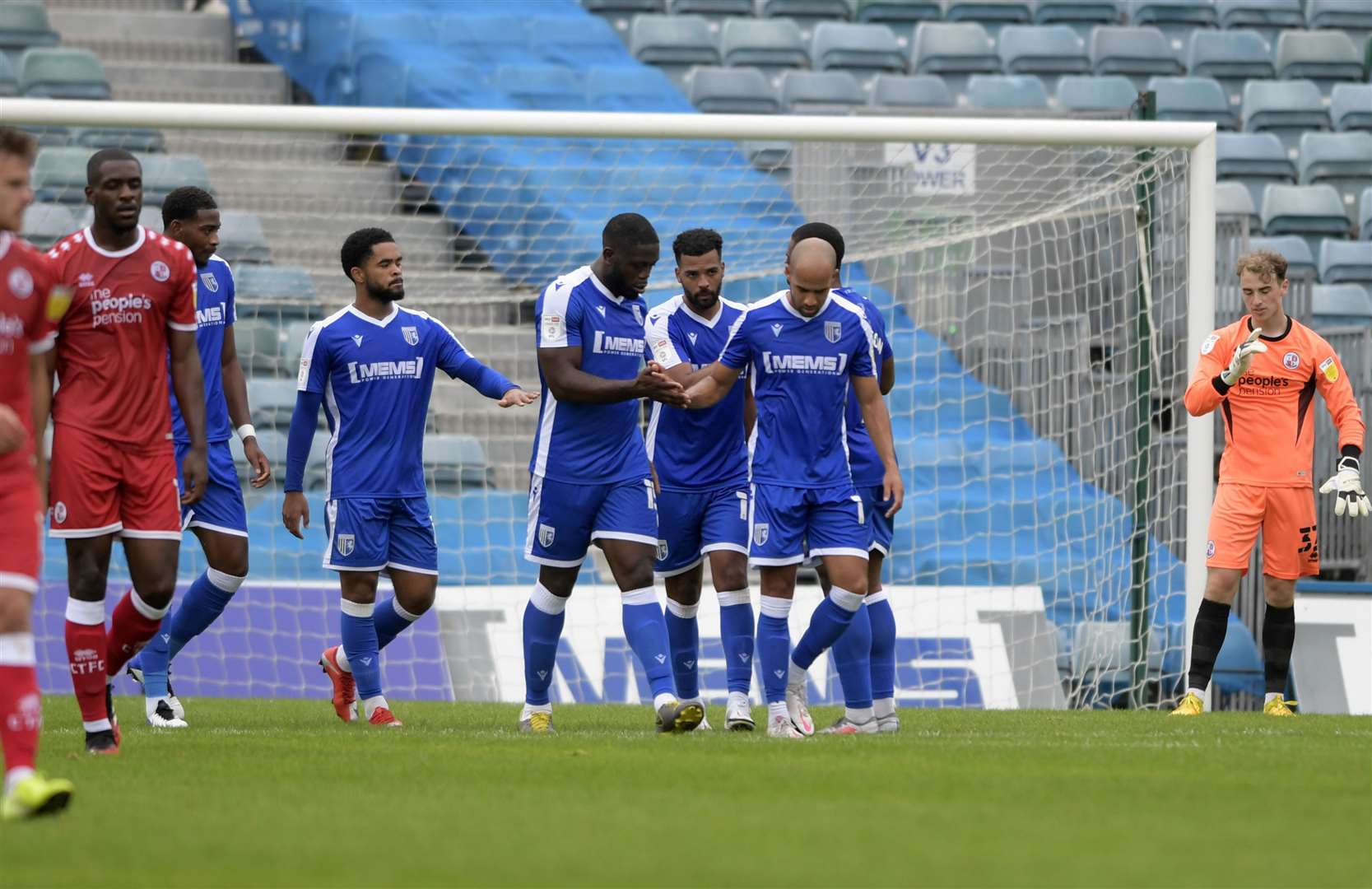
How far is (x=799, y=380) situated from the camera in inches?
325

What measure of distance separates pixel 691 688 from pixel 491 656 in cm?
320

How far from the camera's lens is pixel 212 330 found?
9.16 m

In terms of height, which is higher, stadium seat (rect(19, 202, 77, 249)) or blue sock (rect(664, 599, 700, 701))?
stadium seat (rect(19, 202, 77, 249))

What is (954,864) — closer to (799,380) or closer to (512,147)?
(799,380)

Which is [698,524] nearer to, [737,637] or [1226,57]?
[737,637]

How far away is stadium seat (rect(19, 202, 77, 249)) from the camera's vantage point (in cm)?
1342

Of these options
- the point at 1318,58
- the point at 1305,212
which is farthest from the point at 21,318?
the point at 1318,58

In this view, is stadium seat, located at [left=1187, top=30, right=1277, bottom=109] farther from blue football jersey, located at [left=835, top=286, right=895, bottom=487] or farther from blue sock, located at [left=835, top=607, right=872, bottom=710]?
blue sock, located at [left=835, top=607, right=872, bottom=710]

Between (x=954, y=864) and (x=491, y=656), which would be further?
(x=491, y=656)

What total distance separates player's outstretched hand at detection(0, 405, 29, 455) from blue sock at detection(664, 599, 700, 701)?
4236 mm

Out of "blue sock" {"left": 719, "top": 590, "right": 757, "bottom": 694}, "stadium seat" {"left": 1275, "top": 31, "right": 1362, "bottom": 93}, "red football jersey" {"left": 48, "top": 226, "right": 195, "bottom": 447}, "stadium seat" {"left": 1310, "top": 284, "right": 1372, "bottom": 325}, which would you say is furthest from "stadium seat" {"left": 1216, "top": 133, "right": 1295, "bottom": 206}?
"red football jersey" {"left": 48, "top": 226, "right": 195, "bottom": 447}

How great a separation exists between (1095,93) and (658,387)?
11473 millimetres

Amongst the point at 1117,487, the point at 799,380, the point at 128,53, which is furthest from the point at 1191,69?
the point at 799,380

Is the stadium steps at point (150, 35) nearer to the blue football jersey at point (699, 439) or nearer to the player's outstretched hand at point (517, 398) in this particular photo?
the player's outstretched hand at point (517, 398)
